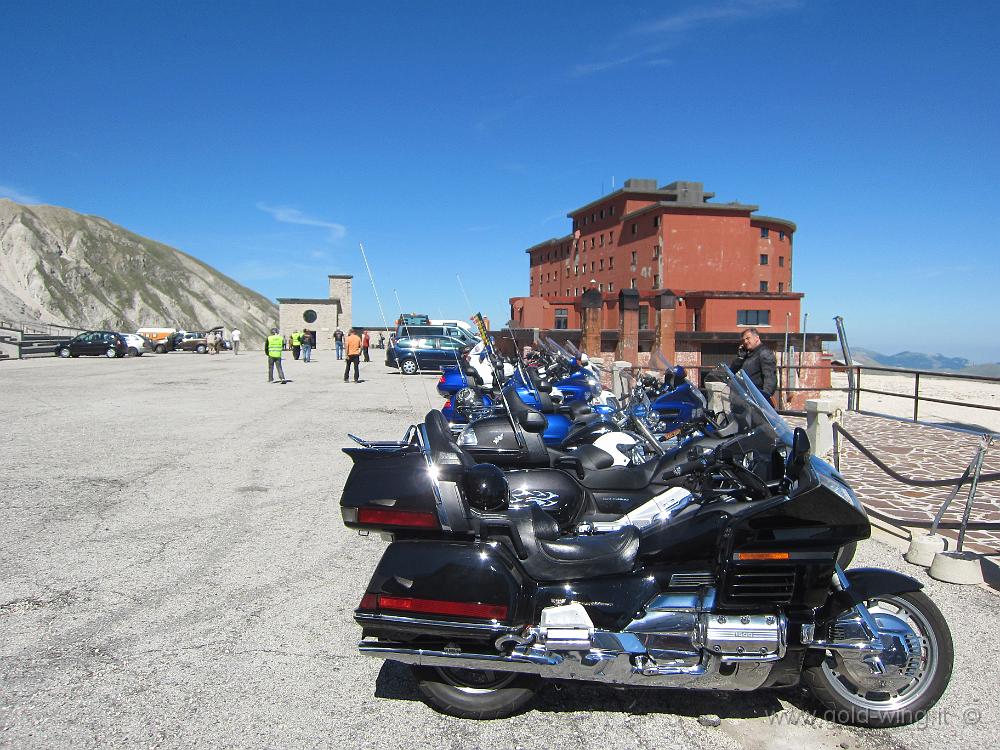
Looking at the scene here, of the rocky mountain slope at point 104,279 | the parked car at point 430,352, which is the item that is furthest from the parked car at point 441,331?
the rocky mountain slope at point 104,279

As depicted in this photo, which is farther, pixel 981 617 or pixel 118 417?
pixel 118 417

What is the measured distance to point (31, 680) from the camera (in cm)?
341

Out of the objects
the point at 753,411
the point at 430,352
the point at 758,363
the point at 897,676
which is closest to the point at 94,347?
the point at 430,352

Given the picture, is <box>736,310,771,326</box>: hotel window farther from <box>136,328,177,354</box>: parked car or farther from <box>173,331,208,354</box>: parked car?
<box>136,328,177,354</box>: parked car

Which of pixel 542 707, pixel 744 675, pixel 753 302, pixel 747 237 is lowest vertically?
pixel 542 707

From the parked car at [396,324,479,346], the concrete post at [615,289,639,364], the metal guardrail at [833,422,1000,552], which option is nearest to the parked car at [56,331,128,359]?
the parked car at [396,324,479,346]

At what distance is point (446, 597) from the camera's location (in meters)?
2.96

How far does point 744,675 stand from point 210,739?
2.25m

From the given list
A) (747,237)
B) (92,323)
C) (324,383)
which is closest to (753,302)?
(747,237)

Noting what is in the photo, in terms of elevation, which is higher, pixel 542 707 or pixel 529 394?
pixel 529 394

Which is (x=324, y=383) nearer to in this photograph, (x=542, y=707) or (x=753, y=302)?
(x=542, y=707)

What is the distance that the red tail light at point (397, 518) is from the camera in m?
3.09

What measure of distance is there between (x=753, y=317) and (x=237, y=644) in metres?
38.7

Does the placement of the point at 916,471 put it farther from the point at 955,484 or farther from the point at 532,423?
the point at 532,423
